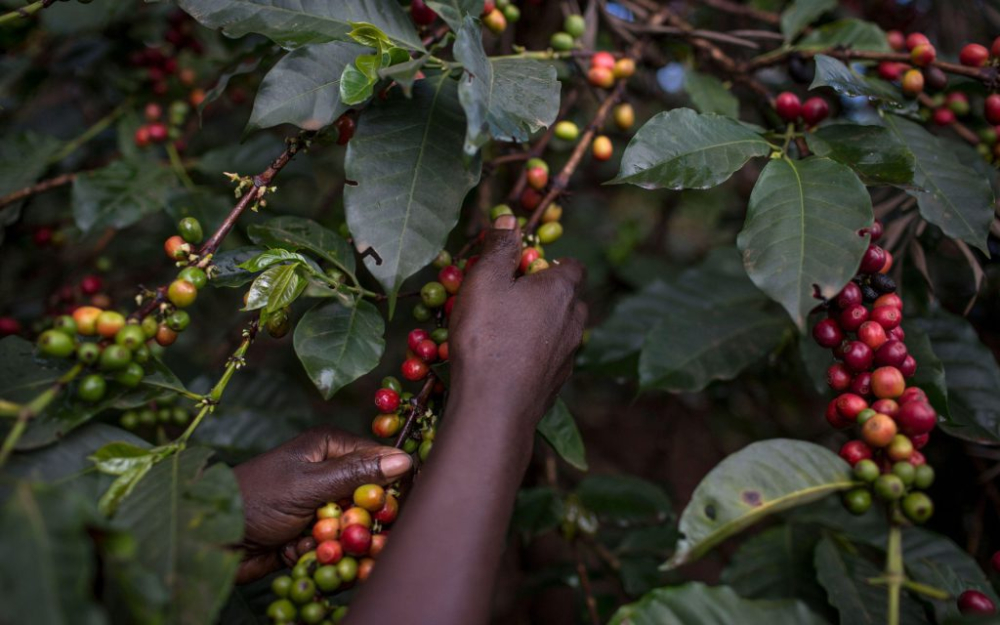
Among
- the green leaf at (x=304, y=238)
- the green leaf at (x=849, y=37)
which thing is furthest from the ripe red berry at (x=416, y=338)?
the green leaf at (x=849, y=37)

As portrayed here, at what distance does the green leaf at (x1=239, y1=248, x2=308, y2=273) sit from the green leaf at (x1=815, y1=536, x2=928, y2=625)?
1232 mm

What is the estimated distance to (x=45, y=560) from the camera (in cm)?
73

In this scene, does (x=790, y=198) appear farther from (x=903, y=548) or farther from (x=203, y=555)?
(x=203, y=555)

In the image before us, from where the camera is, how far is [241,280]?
3.96 ft

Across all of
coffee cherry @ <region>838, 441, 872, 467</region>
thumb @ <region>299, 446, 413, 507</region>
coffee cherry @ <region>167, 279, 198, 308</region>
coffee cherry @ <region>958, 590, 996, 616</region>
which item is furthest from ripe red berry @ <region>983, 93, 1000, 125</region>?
coffee cherry @ <region>167, 279, 198, 308</region>

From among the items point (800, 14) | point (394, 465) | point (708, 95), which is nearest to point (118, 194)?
point (394, 465)

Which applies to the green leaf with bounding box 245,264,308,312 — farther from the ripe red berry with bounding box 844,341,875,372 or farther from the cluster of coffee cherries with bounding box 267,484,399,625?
the ripe red berry with bounding box 844,341,875,372

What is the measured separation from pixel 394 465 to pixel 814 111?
4.03ft

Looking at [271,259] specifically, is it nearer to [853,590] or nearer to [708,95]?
[708,95]

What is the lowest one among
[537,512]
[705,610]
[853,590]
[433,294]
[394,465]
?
[537,512]

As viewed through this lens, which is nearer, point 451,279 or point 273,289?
point 273,289

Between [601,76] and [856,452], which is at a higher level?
[601,76]

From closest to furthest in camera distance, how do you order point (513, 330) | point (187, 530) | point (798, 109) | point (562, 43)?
1. point (187, 530)
2. point (513, 330)
3. point (798, 109)
4. point (562, 43)

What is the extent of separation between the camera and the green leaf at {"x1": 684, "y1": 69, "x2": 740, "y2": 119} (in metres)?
1.64
